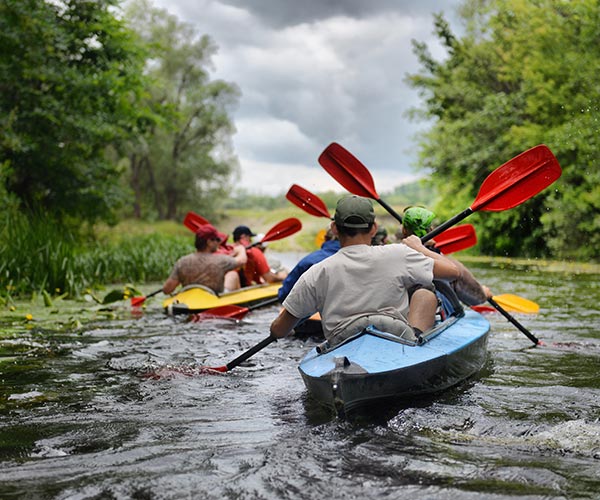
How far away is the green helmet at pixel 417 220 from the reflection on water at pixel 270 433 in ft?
3.60

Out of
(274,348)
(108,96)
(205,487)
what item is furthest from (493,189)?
(108,96)

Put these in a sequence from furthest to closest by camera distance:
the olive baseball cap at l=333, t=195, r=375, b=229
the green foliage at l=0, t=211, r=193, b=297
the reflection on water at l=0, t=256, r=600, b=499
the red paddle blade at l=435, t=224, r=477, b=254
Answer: the green foliage at l=0, t=211, r=193, b=297, the red paddle blade at l=435, t=224, r=477, b=254, the olive baseball cap at l=333, t=195, r=375, b=229, the reflection on water at l=0, t=256, r=600, b=499

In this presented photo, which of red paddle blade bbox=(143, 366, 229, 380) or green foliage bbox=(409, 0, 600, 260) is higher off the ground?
green foliage bbox=(409, 0, 600, 260)

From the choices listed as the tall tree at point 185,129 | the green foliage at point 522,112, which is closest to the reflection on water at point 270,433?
the green foliage at point 522,112

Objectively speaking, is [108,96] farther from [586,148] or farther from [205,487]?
[205,487]

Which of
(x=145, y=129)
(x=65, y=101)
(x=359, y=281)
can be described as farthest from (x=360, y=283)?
(x=145, y=129)

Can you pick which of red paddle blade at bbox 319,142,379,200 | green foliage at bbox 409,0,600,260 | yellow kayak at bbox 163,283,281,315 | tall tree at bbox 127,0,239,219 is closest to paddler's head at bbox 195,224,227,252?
yellow kayak at bbox 163,283,281,315

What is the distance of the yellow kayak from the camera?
8.68 metres

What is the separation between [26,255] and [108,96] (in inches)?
363

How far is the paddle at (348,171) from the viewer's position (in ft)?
20.5

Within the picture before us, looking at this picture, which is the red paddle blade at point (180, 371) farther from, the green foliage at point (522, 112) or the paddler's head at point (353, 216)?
the green foliage at point (522, 112)

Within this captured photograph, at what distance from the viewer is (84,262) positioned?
1160cm

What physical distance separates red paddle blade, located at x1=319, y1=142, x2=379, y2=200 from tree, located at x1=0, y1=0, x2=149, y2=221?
32.1ft

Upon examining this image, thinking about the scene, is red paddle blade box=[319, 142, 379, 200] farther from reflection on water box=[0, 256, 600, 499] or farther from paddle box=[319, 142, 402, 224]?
reflection on water box=[0, 256, 600, 499]
